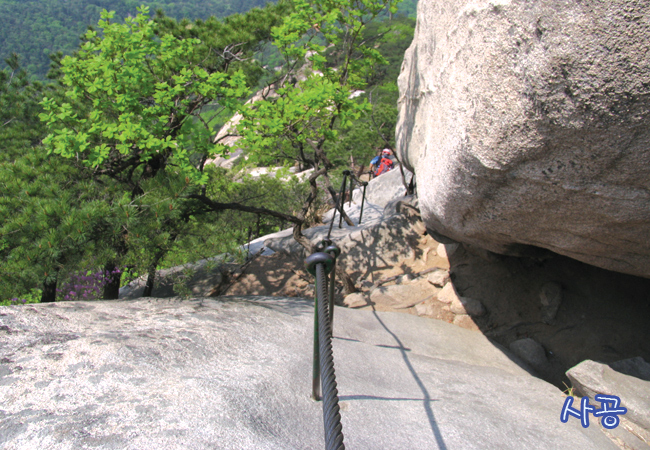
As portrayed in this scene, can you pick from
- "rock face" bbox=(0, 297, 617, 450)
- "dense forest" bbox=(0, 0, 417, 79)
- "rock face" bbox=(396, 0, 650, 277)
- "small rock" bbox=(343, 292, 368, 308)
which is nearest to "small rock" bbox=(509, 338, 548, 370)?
"rock face" bbox=(0, 297, 617, 450)

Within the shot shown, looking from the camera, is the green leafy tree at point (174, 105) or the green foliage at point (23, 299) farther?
the green leafy tree at point (174, 105)

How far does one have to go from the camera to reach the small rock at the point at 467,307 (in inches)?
196

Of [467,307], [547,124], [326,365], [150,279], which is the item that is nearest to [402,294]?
[467,307]

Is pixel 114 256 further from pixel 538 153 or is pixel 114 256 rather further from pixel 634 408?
pixel 634 408

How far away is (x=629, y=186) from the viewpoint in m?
2.22

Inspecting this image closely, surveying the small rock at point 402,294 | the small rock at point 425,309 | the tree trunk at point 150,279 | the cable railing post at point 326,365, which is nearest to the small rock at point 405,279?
the small rock at point 402,294

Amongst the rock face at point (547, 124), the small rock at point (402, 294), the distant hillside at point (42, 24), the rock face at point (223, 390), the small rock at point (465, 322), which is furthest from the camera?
the distant hillside at point (42, 24)

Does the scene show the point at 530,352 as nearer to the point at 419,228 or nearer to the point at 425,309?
the point at 425,309

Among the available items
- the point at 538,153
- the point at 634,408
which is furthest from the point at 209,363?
the point at 634,408

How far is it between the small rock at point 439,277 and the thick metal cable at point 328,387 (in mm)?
4340

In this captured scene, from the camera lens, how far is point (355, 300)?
5633 millimetres

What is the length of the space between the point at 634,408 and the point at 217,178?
19.6 feet

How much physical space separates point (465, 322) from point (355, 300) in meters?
1.52

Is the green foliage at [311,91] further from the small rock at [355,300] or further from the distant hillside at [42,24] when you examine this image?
the distant hillside at [42,24]
